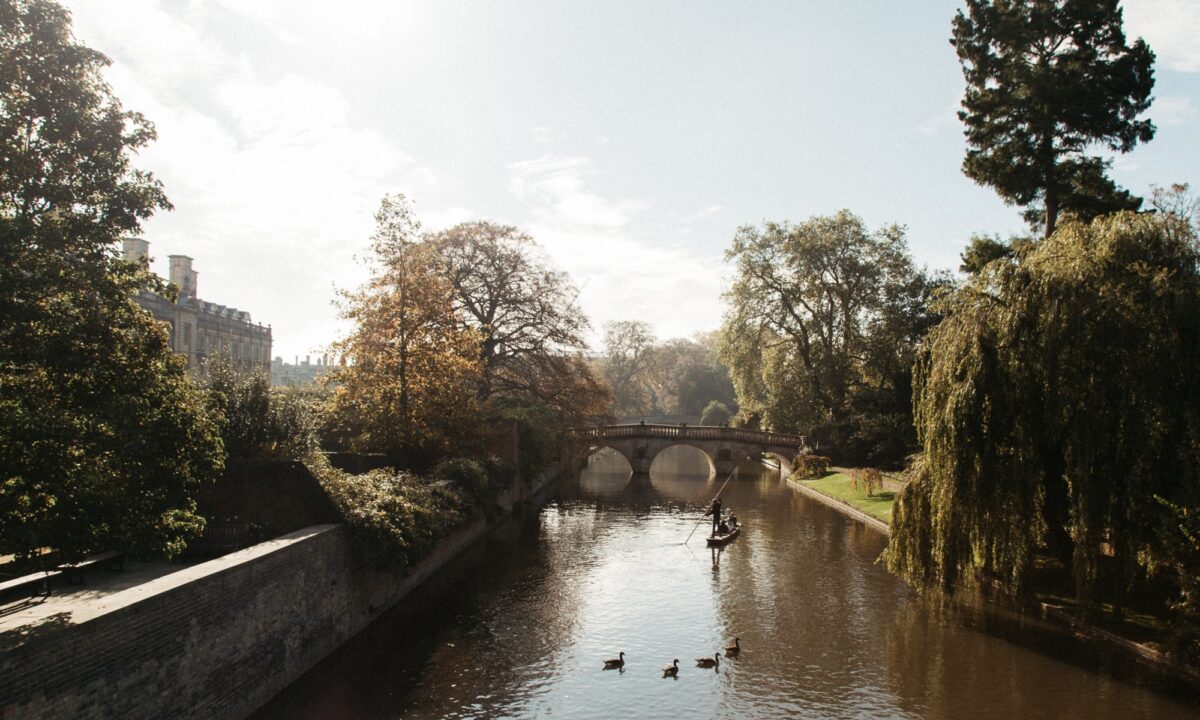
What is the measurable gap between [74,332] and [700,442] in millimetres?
47833

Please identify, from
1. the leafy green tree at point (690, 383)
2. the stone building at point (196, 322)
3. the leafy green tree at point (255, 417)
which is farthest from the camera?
the leafy green tree at point (690, 383)

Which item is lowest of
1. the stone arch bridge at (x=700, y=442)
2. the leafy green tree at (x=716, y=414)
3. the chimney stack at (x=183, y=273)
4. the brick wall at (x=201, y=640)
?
the brick wall at (x=201, y=640)

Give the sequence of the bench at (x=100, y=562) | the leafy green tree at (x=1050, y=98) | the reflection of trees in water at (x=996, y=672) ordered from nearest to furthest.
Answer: the bench at (x=100, y=562) < the reflection of trees in water at (x=996, y=672) < the leafy green tree at (x=1050, y=98)

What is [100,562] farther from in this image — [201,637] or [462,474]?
[462,474]

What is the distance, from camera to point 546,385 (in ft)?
154

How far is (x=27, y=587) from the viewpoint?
12.5 m

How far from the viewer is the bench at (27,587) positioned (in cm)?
1187

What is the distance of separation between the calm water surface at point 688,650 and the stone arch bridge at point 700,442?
1006 inches

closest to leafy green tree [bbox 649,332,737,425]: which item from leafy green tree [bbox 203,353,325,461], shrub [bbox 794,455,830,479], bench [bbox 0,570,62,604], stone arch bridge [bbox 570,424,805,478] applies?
stone arch bridge [bbox 570,424,805,478]

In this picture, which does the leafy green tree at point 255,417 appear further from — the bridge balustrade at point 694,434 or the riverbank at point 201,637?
the bridge balustrade at point 694,434

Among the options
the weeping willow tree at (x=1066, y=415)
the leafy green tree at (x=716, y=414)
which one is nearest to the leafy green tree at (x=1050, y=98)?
the weeping willow tree at (x=1066, y=415)

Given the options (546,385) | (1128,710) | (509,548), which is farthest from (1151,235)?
(546,385)

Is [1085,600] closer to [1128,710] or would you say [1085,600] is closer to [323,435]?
[1128,710]

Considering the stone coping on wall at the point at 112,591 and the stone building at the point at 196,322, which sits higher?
the stone building at the point at 196,322
